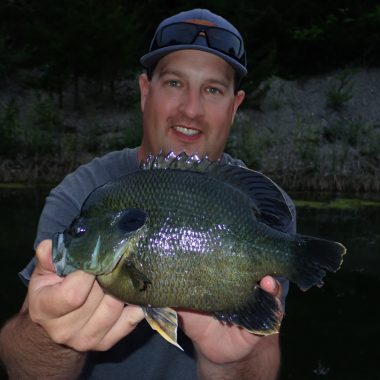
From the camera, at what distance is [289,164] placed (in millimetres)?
15188

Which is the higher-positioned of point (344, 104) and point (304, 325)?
point (304, 325)

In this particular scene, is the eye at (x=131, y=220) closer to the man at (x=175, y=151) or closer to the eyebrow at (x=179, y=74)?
the man at (x=175, y=151)

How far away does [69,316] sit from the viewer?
77.9 inches

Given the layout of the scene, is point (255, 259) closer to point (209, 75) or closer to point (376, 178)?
point (209, 75)

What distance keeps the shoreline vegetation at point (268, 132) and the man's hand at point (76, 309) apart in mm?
11427

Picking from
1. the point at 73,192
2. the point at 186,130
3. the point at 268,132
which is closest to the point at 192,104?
the point at 186,130

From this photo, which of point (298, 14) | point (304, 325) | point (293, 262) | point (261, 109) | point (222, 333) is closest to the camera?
point (293, 262)

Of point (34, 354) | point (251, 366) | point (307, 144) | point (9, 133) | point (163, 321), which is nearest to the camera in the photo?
point (163, 321)

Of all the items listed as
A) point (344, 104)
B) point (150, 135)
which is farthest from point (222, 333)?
point (344, 104)

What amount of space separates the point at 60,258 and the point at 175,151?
49.0 inches

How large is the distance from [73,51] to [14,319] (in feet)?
53.5

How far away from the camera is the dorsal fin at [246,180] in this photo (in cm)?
214

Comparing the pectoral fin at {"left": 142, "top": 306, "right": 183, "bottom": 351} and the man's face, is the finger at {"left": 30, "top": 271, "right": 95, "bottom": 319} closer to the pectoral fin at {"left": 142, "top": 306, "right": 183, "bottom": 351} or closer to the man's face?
the pectoral fin at {"left": 142, "top": 306, "right": 183, "bottom": 351}

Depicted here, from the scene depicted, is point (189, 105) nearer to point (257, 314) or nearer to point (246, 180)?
point (246, 180)
